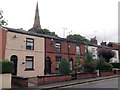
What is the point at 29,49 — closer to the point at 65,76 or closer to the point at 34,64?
the point at 34,64

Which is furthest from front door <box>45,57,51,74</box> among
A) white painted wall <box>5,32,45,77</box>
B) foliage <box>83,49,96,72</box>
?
foliage <box>83,49,96,72</box>

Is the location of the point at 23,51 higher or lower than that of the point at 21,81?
higher

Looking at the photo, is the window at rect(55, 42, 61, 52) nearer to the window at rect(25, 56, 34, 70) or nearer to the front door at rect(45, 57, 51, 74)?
the front door at rect(45, 57, 51, 74)

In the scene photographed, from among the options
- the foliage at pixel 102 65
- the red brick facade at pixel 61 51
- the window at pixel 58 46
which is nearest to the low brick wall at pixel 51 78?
the red brick facade at pixel 61 51

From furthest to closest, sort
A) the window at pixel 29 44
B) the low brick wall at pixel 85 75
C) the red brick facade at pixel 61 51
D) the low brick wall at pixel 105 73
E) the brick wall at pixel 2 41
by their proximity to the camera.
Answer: the red brick facade at pixel 61 51, the low brick wall at pixel 105 73, the window at pixel 29 44, the low brick wall at pixel 85 75, the brick wall at pixel 2 41

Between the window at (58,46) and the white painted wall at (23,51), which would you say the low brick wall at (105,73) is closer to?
the window at (58,46)

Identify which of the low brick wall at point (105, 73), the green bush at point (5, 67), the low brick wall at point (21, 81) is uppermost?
the green bush at point (5, 67)

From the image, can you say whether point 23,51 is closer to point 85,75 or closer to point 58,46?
point 58,46

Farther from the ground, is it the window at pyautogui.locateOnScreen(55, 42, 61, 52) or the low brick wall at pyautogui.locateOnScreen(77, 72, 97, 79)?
the window at pyautogui.locateOnScreen(55, 42, 61, 52)

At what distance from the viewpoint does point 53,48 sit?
2141cm

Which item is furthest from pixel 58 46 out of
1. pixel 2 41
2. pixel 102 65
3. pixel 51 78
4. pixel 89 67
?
pixel 51 78

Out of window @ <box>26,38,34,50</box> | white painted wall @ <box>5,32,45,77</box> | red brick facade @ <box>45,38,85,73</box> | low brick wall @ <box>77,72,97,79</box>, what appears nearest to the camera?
low brick wall @ <box>77,72,97,79</box>

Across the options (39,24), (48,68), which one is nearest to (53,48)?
(48,68)

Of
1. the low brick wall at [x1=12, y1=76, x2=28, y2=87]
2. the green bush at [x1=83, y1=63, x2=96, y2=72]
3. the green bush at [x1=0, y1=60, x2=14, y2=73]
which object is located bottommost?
the low brick wall at [x1=12, y1=76, x2=28, y2=87]
